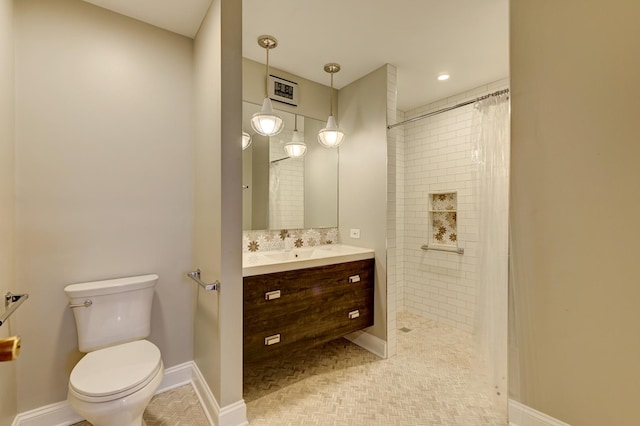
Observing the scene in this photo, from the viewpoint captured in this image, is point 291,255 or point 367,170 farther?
point 367,170

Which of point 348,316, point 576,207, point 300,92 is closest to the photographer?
point 576,207

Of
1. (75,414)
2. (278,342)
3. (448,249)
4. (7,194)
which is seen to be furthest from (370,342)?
(7,194)

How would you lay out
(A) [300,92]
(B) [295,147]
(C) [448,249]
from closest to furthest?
(B) [295,147]
(A) [300,92]
(C) [448,249]

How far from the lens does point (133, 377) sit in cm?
139

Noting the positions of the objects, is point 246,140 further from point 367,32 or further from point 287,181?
point 367,32

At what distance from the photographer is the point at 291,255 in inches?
97.7

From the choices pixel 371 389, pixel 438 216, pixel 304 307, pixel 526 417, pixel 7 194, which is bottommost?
pixel 371 389

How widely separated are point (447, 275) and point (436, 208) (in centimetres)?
80

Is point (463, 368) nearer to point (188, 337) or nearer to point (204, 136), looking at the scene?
point (188, 337)

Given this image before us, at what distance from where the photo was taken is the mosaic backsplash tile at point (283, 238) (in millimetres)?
2477

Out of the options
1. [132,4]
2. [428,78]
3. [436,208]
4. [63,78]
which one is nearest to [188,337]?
[63,78]

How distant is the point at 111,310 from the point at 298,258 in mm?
1331

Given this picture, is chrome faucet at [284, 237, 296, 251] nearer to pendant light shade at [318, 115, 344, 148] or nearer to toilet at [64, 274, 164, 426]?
pendant light shade at [318, 115, 344, 148]

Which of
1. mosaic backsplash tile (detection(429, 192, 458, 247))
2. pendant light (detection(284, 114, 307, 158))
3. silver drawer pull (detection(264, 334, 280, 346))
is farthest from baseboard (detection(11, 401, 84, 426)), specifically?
mosaic backsplash tile (detection(429, 192, 458, 247))
